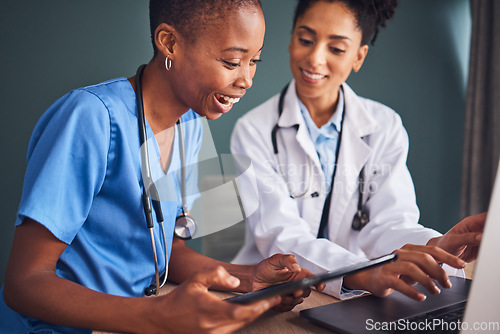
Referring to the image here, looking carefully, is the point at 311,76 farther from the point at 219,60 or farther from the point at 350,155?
the point at 219,60

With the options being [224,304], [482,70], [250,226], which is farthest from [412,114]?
[224,304]

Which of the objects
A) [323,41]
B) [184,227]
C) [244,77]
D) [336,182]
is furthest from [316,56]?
[184,227]

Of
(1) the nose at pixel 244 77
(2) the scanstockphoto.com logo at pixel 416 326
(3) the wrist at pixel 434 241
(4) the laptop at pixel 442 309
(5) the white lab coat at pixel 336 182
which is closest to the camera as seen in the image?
(4) the laptop at pixel 442 309

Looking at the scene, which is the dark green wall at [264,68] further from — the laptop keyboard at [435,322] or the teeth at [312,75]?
the laptop keyboard at [435,322]

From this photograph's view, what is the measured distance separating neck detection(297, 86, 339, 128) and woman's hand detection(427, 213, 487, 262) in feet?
A: 1.58

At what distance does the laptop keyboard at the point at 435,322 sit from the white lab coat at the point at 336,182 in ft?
1.07

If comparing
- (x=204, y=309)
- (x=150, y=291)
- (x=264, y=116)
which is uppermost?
(x=264, y=116)

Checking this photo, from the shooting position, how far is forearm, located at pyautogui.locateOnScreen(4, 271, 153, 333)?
0.45 metres

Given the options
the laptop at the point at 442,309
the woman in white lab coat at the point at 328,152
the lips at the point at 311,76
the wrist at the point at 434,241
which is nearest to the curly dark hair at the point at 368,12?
the woman in white lab coat at the point at 328,152

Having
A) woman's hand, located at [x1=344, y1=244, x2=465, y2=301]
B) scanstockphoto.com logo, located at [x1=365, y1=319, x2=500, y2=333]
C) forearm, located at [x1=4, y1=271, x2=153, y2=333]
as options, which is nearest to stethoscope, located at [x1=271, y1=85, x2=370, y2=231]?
woman's hand, located at [x1=344, y1=244, x2=465, y2=301]

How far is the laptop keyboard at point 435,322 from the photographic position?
50 centimetres

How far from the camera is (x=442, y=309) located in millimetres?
553

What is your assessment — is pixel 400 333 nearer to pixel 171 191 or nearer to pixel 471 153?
pixel 171 191

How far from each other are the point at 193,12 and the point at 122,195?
0.27 metres
